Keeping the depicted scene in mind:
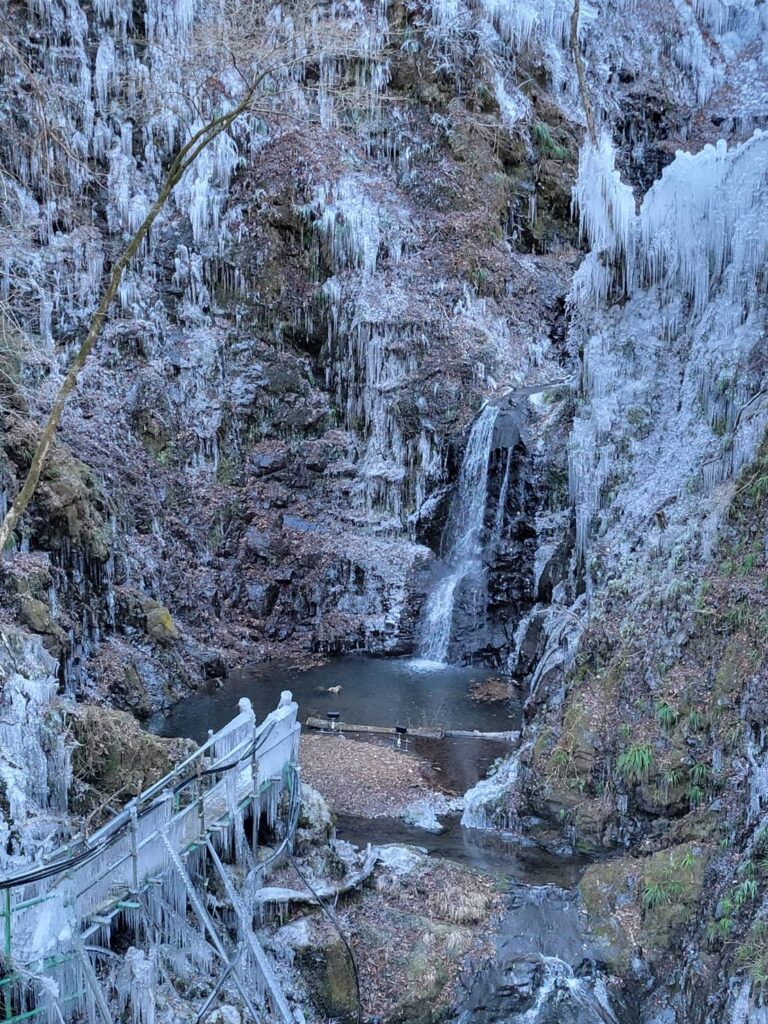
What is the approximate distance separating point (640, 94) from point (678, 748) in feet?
72.9

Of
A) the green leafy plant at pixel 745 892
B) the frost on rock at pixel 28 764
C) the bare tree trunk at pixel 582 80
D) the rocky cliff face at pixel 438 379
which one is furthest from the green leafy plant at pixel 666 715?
the bare tree trunk at pixel 582 80

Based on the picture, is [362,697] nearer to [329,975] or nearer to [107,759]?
[107,759]

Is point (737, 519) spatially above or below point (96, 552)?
above

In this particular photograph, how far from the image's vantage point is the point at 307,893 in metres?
7.18

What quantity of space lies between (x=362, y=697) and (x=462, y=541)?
4611 millimetres

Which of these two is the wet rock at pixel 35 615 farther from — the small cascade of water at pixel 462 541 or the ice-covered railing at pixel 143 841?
the small cascade of water at pixel 462 541

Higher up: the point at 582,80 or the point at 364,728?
the point at 582,80

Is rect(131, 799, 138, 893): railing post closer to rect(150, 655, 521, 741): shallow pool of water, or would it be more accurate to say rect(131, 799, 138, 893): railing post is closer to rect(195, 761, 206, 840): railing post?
rect(195, 761, 206, 840): railing post

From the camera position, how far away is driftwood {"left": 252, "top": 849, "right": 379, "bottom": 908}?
6.98m

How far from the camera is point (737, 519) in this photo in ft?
29.2

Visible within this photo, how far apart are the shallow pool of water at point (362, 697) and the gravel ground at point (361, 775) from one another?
1.16 metres

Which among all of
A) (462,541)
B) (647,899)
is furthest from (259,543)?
(647,899)

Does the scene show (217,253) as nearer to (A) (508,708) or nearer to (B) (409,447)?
(B) (409,447)

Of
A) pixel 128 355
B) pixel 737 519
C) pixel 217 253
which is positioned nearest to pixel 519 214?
pixel 217 253
